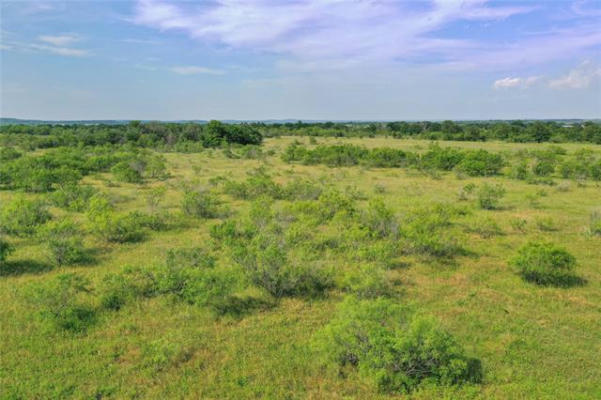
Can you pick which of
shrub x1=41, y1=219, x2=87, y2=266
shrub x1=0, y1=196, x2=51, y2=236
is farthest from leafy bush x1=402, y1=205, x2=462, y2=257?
shrub x1=0, y1=196, x2=51, y2=236

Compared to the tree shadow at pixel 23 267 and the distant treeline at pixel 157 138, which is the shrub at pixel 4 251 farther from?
the distant treeline at pixel 157 138

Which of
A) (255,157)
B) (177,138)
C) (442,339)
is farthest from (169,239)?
(177,138)

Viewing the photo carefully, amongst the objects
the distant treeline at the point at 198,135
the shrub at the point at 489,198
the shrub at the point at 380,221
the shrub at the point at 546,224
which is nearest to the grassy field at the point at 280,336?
the shrub at the point at 546,224

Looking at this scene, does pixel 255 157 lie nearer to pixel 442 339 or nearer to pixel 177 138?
pixel 177 138

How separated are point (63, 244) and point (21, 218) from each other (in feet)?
16.5

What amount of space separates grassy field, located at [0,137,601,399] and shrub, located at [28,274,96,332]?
278mm

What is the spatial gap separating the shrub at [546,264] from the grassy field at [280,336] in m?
0.44

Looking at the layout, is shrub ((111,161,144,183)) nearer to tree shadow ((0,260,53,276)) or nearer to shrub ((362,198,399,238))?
tree shadow ((0,260,53,276))

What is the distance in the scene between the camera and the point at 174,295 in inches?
490

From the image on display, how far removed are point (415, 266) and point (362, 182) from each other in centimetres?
1928

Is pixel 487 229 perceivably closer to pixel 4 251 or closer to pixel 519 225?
pixel 519 225

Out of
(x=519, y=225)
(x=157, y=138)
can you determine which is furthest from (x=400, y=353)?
(x=157, y=138)

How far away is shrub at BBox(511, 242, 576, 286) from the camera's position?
14.0 metres

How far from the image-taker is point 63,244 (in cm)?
1538
